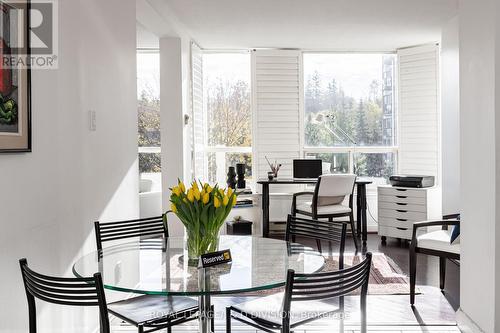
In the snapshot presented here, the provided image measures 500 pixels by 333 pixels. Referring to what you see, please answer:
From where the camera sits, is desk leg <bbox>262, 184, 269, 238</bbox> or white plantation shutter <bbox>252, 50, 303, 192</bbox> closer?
desk leg <bbox>262, 184, 269, 238</bbox>

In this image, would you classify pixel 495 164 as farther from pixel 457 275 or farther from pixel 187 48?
pixel 187 48

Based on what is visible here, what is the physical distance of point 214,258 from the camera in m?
2.15

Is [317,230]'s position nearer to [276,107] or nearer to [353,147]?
[276,107]

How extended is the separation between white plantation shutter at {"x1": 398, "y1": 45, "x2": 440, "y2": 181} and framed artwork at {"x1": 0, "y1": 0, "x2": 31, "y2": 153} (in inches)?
218

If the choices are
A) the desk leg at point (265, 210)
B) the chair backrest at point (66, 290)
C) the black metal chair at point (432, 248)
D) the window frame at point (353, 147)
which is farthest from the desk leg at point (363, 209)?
the chair backrest at point (66, 290)

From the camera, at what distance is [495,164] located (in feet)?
9.09

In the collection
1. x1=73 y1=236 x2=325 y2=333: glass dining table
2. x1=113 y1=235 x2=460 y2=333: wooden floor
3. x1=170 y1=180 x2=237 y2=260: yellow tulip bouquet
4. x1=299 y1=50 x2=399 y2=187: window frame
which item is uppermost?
x1=299 y1=50 x2=399 y2=187: window frame

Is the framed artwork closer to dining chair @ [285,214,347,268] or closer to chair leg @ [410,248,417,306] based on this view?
dining chair @ [285,214,347,268]

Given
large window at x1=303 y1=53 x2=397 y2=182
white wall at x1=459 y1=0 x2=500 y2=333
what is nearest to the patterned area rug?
white wall at x1=459 y1=0 x2=500 y2=333

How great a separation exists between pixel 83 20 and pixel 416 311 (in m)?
2.96

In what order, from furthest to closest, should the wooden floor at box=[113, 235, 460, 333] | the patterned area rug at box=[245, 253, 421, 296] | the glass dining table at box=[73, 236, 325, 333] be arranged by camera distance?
1. the patterned area rug at box=[245, 253, 421, 296]
2. the wooden floor at box=[113, 235, 460, 333]
3. the glass dining table at box=[73, 236, 325, 333]

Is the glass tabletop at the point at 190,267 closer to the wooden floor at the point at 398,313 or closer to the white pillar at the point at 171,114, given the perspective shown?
the wooden floor at the point at 398,313

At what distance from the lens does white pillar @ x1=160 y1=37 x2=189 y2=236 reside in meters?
5.81
